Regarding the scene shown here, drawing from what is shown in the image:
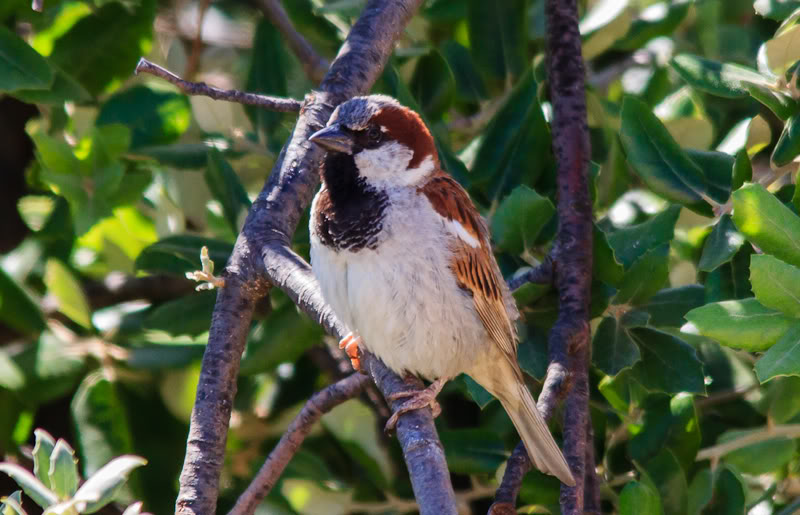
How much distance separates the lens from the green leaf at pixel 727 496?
234 cm

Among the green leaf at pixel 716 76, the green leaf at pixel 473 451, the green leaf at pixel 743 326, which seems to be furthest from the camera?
the green leaf at pixel 473 451

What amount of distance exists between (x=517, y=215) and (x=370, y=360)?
1.72ft

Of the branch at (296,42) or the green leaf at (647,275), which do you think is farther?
the branch at (296,42)

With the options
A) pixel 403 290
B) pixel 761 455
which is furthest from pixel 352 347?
pixel 761 455

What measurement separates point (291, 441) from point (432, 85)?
1.32 m

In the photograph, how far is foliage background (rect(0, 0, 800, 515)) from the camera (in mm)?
2447

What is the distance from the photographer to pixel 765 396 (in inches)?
103

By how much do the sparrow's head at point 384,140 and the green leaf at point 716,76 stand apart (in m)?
0.68

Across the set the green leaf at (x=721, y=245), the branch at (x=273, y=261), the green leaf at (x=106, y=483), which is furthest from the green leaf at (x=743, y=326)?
the green leaf at (x=106, y=483)

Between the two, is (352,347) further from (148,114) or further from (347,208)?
(148,114)

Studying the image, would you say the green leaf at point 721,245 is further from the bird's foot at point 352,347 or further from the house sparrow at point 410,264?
the bird's foot at point 352,347

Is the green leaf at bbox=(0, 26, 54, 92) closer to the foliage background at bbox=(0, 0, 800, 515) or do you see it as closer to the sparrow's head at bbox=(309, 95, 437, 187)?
the foliage background at bbox=(0, 0, 800, 515)

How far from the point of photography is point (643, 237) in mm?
2502

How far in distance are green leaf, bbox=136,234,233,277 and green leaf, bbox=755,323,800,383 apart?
159 centimetres
